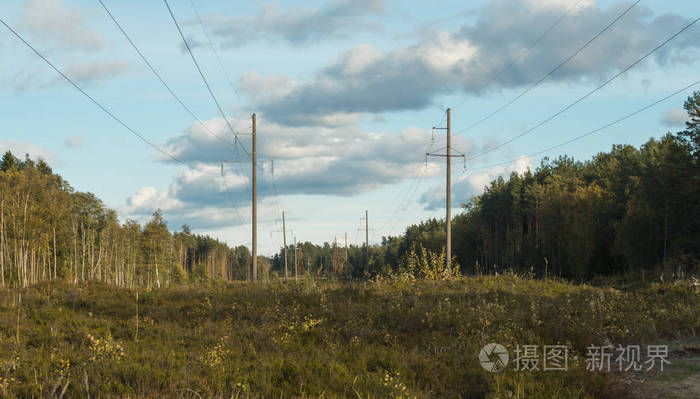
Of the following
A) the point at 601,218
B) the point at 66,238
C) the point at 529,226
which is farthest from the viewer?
the point at 529,226

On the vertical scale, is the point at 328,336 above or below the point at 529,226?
below

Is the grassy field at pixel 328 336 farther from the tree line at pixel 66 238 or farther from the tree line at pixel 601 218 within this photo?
the tree line at pixel 66 238

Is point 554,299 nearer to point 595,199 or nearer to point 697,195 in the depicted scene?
point 697,195

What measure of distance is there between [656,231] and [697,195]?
567 centimetres

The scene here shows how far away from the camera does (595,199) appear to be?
200 feet

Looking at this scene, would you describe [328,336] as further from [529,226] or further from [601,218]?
[529,226]

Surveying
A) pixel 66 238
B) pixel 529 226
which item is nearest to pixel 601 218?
pixel 529 226

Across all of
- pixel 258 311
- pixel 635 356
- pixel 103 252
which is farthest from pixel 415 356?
pixel 103 252

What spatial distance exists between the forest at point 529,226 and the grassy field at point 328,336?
3.92 meters

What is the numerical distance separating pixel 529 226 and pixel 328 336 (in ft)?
236

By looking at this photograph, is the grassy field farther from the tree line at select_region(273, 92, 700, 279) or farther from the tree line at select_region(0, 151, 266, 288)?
the tree line at select_region(0, 151, 266, 288)

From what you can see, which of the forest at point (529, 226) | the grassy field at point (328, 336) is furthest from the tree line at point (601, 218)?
the grassy field at point (328, 336)

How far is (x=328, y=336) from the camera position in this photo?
14.8 m

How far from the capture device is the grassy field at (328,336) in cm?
943
